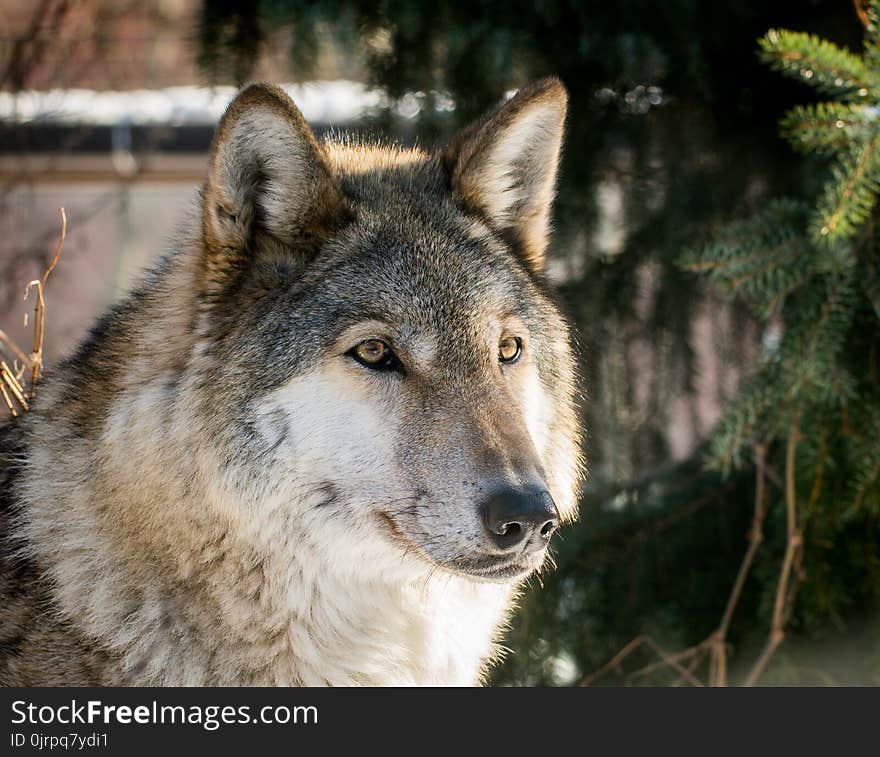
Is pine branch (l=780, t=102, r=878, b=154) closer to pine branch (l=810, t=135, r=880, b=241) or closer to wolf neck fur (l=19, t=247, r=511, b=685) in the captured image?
pine branch (l=810, t=135, r=880, b=241)

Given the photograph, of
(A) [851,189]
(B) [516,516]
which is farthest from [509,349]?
(A) [851,189]

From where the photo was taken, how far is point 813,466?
12.3ft

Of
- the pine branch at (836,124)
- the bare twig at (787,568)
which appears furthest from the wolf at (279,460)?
the bare twig at (787,568)

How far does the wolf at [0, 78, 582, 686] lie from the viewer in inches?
102

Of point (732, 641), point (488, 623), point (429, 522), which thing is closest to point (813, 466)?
point (732, 641)

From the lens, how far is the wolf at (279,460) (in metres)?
2.59

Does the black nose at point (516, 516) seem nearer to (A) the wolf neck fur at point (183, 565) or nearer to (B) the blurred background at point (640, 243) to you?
(A) the wolf neck fur at point (183, 565)

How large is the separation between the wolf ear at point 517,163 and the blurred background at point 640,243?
23.6 inches

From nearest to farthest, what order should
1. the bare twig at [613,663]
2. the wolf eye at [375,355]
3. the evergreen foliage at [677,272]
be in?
the wolf eye at [375,355] < the evergreen foliage at [677,272] < the bare twig at [613,663]

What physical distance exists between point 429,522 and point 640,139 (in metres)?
2.44

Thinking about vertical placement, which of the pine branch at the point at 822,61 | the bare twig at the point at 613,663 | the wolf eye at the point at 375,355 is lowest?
the bare twig at the point at 613,663

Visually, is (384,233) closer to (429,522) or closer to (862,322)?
(429,522)

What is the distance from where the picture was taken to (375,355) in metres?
2.69

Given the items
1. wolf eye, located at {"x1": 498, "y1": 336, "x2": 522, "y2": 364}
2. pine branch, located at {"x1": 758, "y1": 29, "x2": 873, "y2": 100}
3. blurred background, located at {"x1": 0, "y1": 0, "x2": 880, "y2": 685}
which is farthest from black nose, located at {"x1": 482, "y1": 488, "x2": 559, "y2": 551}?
pine branch, located at {"x1": 758, "y1": 29, "x2": 873, "y2": 100}
